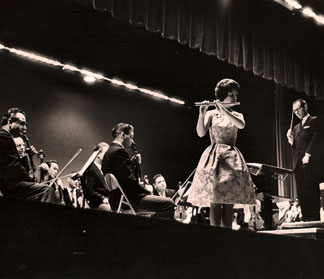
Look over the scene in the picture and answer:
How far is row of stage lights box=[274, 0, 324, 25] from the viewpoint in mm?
6188

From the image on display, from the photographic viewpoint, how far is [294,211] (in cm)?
726

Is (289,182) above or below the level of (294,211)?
above

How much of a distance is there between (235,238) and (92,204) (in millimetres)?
2206

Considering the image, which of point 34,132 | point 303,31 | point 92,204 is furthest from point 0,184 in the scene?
point 303,31

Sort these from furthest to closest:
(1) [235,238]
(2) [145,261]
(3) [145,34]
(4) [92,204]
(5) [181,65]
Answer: (5) [181,65]
(3) [145,34]
(4) [92,204]
(1) [235,238]
(2) [145,261]

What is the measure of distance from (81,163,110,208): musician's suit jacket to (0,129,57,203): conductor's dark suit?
107cm

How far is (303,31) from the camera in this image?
704cm

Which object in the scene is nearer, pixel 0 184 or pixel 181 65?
pixel 0 184

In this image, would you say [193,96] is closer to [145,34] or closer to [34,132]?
[145,34]

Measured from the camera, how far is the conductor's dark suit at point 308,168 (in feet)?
17.0

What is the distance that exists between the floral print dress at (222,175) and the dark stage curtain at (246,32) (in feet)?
6.05

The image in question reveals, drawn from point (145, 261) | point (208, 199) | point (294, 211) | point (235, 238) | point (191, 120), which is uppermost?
point (191, 120)

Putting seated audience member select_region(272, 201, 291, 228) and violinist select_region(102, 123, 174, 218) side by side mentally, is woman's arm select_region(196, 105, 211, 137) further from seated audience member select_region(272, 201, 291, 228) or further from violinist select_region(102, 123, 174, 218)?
seated audience member select_region(272, 201, 291, 228)

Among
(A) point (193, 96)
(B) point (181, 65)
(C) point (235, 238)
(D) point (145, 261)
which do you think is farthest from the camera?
(A) point (193, 96)
